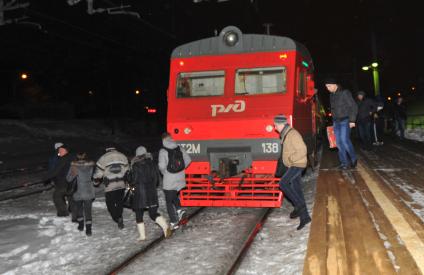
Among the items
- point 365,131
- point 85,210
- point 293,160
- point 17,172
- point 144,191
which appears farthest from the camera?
point 17,172

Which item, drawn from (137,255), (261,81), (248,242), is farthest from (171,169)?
(261,81)

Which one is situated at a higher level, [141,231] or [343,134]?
[343,134]

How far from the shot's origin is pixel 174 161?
282 inches

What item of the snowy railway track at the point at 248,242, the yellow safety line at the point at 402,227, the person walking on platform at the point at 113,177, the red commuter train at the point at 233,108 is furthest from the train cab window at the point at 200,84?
the yellow safety line at the point at 402,227

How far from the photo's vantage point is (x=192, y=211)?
8.45 m

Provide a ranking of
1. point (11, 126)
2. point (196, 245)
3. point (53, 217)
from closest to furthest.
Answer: point (196, 245) → point (53, 217) → point (11, 126)

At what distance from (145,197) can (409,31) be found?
34793 millimetres

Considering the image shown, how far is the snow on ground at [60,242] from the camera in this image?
559 cm

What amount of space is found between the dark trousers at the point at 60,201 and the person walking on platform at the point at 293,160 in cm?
425

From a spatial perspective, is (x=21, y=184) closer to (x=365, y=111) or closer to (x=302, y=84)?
(x=302, y=84)

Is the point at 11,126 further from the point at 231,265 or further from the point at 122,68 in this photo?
the point at 231,265

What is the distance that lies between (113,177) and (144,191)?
0.72m

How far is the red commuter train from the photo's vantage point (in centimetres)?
790

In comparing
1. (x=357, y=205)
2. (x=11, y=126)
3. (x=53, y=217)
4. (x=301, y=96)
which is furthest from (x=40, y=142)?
(x=357, y=205)
